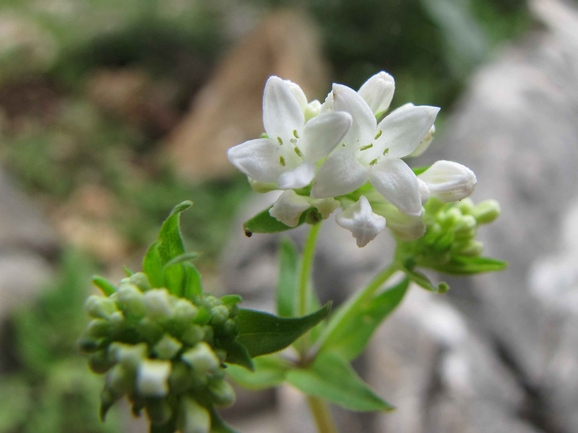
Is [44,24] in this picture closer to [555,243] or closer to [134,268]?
[134,268]

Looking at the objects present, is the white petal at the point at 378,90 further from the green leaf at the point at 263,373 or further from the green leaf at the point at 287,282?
the green leaf at the point at 263,373

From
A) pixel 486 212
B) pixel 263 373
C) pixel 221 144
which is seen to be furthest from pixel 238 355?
pixel 221 144

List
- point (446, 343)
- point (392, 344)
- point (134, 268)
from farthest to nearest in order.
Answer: point (134, 268), point (392, 344), point (446, 343)

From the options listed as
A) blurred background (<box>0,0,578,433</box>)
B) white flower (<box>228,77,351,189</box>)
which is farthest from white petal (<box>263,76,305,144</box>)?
blurred background (<box>0,0,578,433</box>)

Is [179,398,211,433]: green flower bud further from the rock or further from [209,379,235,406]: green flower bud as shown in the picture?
the rock

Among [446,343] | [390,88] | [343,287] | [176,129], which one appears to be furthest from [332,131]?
[176,129]

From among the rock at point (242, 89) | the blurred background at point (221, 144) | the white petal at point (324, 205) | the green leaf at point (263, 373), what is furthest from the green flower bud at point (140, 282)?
the rock at point (242, 89)
